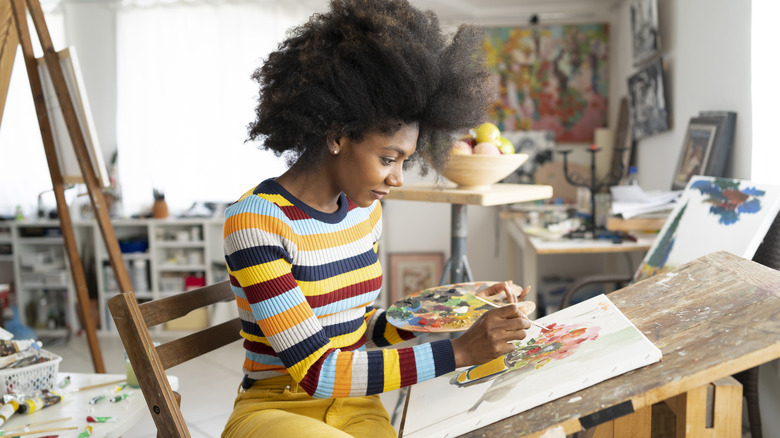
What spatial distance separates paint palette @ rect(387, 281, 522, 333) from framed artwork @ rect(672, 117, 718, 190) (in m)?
1.24

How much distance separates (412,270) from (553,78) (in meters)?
1.62

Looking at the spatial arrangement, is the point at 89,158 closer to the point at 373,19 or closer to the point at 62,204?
the point at 62,204

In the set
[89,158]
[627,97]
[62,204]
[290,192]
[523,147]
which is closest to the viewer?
[290,192]

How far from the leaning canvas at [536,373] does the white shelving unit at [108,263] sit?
3.33 meters

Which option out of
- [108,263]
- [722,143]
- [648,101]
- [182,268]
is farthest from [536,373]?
[108,263]

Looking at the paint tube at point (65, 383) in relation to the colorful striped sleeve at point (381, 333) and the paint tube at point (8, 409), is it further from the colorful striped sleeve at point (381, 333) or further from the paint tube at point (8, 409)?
the colorful striped sleeve at point (381, 333)

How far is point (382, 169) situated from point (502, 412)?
0.50 metres

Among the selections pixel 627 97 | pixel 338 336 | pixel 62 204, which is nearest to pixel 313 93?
pixel 338 336

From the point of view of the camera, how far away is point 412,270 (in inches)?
172

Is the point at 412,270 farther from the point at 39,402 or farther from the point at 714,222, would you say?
the point at 39,402

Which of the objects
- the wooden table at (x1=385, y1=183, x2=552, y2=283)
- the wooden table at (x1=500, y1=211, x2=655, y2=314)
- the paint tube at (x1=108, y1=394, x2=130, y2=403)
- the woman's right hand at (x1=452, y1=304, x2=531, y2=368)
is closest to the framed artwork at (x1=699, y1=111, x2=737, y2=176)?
the wooden table at (x1=500, y1=211, x2=655, y2=314)

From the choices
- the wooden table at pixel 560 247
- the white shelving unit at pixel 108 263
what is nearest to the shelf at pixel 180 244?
the white shelving unit at pixel 108 263

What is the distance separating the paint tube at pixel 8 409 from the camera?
1487 mm

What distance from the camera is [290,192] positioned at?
1.25 metres
